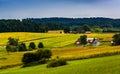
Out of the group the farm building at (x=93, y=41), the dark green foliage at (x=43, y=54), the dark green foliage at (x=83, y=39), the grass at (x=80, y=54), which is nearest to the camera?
the grass at (x=80, y=54)

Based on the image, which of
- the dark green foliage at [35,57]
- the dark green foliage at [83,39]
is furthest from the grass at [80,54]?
the dark green foliage at [83,39]

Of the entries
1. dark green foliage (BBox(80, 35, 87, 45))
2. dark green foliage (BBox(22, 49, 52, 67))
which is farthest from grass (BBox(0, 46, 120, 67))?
dark green foliage (BBox(80, 35, 87, 45))

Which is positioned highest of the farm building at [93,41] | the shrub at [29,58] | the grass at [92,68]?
the grass at [92,68]

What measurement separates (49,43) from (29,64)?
93.2 meters

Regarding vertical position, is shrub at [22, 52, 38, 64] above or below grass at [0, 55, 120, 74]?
below

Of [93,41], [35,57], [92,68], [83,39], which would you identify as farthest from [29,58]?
[83,39]

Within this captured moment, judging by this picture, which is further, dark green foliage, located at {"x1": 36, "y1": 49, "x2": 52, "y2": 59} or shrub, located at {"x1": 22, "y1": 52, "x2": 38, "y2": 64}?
shrub, located at {"x1": 22, "y1": 52, "x2": 38, "y2": 64}

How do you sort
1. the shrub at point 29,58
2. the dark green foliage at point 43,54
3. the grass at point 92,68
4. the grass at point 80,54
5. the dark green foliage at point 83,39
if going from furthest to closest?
1. the dark green foliage at point 83,39
2. the shrub at point 29,58
3. the dark green foliage at point 43,54
4. the grass at point 80,54
5. the grass at point 92,68

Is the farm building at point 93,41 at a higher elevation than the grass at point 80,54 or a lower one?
lower

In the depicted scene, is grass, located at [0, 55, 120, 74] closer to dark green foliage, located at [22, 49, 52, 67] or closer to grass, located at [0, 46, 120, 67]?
grass, located at [0, 46, 120, 67]

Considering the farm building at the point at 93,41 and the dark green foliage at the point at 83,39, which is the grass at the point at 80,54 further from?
the dark green foliage at the point at 83,39

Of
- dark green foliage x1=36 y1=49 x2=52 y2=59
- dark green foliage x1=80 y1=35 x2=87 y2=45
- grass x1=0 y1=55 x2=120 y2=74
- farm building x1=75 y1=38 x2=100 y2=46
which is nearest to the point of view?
grass x1=0 y1=55 x2=120 y2=74

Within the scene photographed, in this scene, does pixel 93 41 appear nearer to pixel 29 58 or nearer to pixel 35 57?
pixel 35 57

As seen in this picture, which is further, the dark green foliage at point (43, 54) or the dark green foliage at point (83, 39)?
the dark green foliage at point (83, 39)
